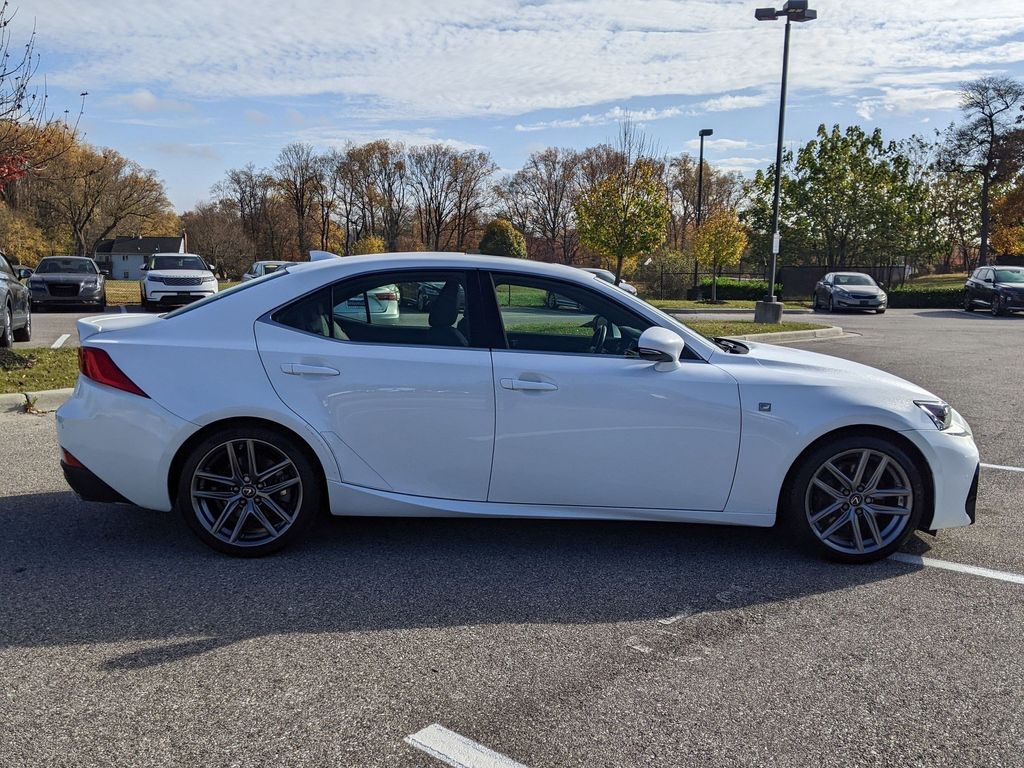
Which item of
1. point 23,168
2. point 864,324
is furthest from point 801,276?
point 23,168

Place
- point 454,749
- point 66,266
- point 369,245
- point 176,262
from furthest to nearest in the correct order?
point 369,245 < point 176,262 < point 66,266 < point 454,749

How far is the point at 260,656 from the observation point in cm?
342

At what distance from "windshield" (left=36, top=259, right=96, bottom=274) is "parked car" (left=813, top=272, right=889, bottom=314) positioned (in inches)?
913

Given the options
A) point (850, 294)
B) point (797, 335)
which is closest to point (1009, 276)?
point (850, 294)

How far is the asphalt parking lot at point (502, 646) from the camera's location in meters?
2.84

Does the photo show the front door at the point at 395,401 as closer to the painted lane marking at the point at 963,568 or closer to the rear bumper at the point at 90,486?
the rear bumper at the point at 90,486

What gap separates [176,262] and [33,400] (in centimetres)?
1661

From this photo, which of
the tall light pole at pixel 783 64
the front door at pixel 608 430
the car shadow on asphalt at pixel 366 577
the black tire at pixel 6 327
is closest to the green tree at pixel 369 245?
the tall light pole at pixel 783 64

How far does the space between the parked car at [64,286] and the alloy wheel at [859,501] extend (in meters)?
21.7

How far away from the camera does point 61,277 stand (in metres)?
22.0

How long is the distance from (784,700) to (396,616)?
1638 mm

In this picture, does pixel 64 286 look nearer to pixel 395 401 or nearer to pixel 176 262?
pixel 176 262

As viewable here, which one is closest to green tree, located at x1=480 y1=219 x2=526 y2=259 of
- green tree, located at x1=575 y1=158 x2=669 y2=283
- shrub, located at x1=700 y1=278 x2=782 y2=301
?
shrub, located at x1=700 y1=278 x2=782 y2=301

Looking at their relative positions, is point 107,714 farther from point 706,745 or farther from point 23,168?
point 23,168
